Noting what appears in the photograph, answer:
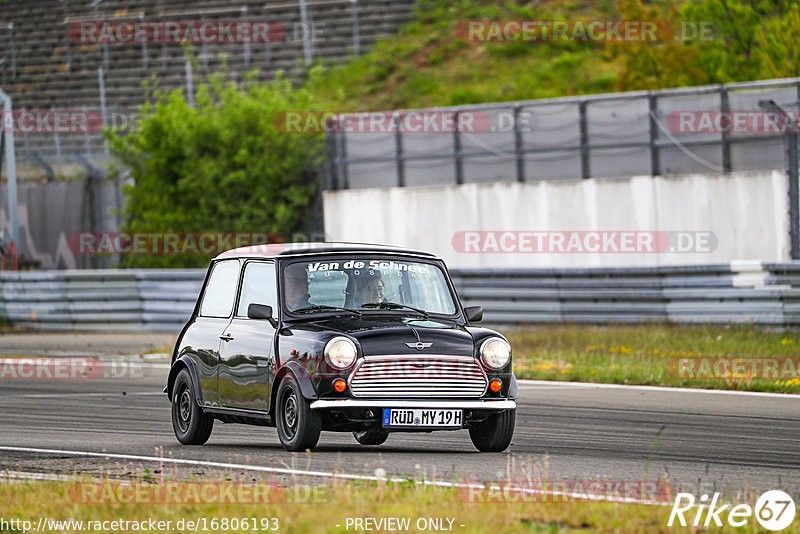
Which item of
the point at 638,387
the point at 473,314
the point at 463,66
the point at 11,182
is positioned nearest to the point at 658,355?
the point at 638,387

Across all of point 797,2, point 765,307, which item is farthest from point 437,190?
point 765,307

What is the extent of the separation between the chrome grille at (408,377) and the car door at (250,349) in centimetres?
87

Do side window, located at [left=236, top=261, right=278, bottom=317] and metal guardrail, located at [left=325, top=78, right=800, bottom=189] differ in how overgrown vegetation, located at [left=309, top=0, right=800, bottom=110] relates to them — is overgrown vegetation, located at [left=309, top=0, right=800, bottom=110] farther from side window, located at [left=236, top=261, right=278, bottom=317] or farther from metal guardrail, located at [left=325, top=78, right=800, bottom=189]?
side window, located at [left=236, top=261, right=278, bottom=317]

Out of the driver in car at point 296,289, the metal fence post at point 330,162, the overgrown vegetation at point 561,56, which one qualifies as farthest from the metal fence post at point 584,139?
the driver in car at point 296,289

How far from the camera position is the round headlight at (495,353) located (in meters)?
9.91

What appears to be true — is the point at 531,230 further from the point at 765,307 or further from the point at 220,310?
the point at 220,310

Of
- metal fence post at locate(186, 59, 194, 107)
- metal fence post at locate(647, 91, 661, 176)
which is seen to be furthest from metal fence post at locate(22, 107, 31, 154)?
metal fence post at locate(647, 91, 661, 176)

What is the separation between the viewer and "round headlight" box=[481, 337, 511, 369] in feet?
A: 32.5

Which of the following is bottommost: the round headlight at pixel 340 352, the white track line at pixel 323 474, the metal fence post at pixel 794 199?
the white track line at pixel 323 474

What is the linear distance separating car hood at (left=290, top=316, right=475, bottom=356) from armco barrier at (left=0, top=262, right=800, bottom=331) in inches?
399

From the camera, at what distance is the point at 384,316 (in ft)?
33.7

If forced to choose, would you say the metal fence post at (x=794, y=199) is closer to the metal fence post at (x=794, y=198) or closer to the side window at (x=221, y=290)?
the metal fence post at (x=794, y=198)

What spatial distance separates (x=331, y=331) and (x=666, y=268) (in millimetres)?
11730

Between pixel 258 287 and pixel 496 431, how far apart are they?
2.28 metres
